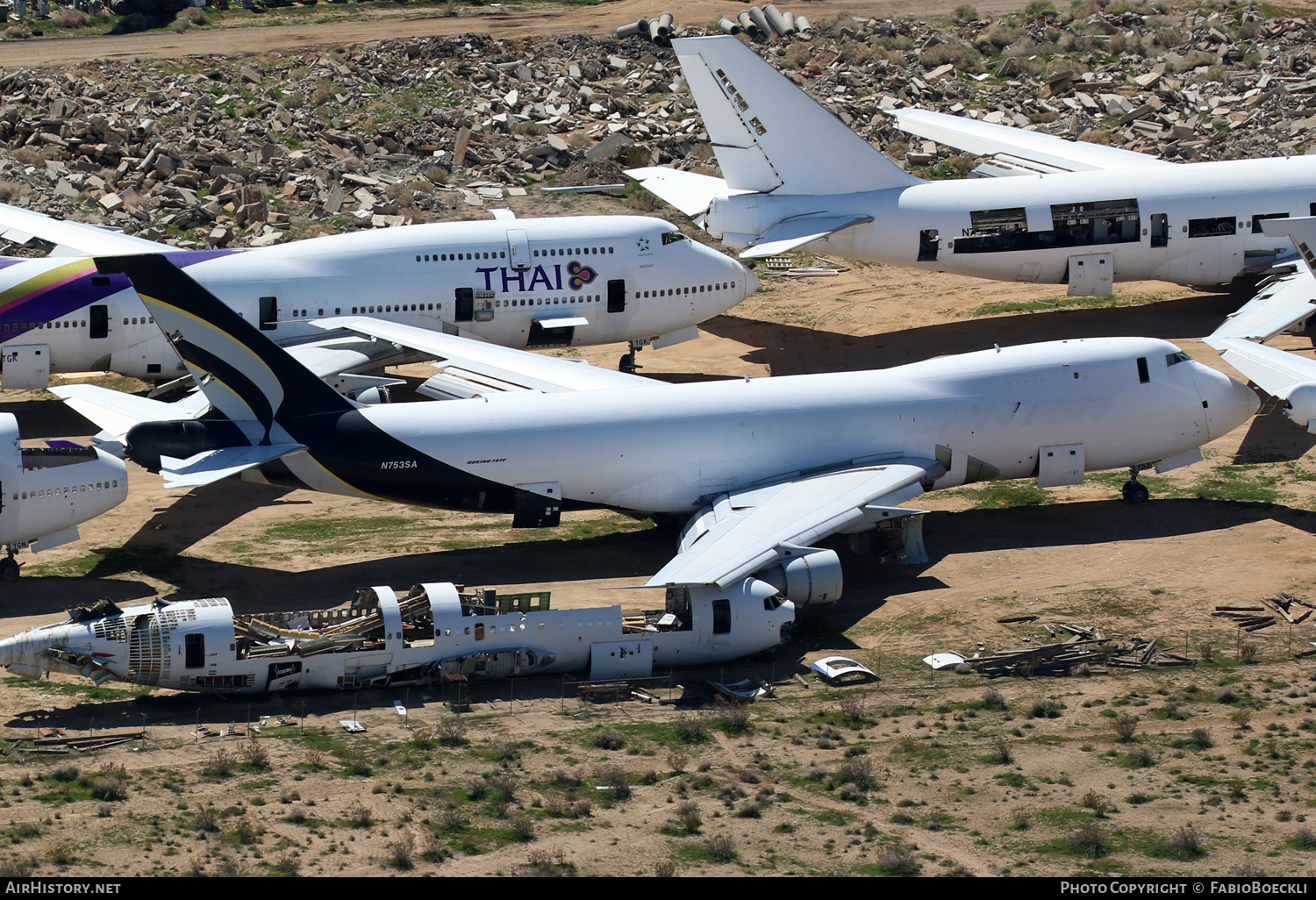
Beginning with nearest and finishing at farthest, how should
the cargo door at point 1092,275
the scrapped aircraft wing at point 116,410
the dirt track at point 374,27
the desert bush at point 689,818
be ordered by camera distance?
the desert bush at point 689,818 < the scrapped aircraft wing at point 116,410 < the cargo door at point 1092,275 < the dirt track at point 374,27

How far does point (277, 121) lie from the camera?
84438 millimetres

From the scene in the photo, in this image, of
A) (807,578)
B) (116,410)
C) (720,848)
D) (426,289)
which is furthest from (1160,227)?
(720,848)

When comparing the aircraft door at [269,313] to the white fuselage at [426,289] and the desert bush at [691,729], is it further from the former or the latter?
the desert bush at [691,729]

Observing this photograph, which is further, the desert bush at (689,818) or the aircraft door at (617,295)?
the aircraft door at (617,295)

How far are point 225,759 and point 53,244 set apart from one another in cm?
3531

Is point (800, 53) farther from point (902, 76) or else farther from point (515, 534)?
point (515, 534)

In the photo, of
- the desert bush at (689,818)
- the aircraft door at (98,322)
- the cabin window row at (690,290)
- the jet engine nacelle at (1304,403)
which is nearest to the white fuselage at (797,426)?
the jet engine nacelle at (1304,403)

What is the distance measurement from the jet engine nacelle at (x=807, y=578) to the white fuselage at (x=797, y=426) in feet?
17.1

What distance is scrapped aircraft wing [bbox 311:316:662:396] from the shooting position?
50.6 metres

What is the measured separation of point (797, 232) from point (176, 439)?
87.0 feet

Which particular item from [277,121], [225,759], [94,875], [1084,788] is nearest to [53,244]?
[277,121]

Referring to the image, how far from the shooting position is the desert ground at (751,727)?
2927cm

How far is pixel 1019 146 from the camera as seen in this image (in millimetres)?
73375

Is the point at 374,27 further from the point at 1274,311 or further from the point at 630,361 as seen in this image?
the point at 1274,311
